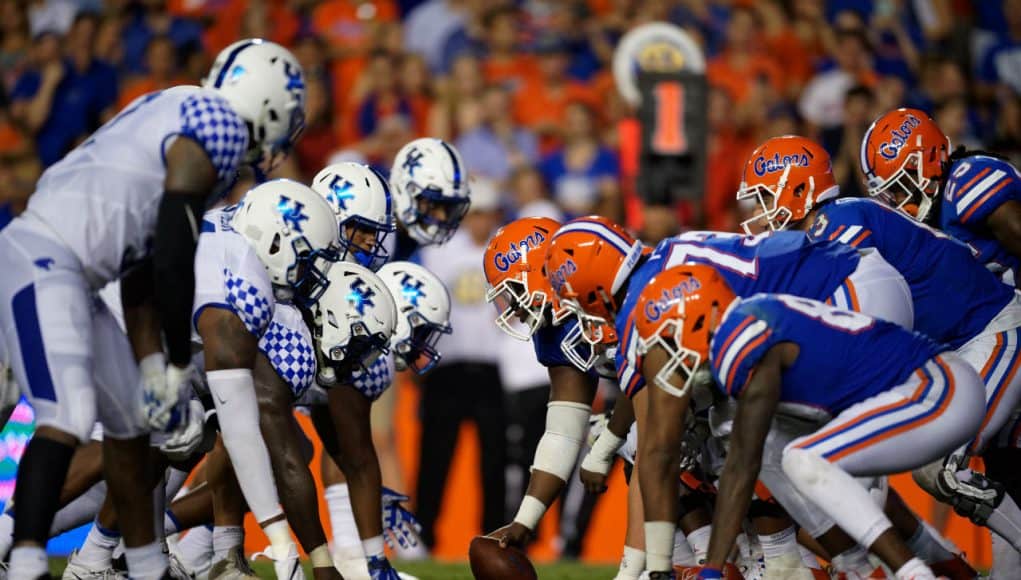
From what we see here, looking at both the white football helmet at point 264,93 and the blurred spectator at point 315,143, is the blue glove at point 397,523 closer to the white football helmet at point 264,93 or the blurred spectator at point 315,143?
the white football helmet at point 264,93

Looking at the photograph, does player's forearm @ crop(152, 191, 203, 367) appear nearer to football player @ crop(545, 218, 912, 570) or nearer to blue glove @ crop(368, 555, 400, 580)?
football player @ crop(545, 218, 912, 570)

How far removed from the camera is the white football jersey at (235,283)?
17.9 ft

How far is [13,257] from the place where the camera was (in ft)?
16.0

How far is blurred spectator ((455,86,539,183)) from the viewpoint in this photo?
11.6 metres

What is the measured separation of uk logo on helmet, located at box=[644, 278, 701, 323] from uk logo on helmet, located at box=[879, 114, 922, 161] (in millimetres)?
2127

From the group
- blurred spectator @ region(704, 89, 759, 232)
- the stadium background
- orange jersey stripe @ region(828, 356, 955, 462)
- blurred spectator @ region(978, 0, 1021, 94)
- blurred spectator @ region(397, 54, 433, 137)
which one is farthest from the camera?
blurred spectator @ region(978, 0, 1021, 94)

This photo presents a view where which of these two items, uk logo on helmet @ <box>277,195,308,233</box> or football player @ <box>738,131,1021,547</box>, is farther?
football player @ <box>738,131,1021,547</box>

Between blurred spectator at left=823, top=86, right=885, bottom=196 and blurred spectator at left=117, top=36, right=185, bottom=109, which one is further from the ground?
blurred spectator at left=823, top=86, right=885, bottom=196

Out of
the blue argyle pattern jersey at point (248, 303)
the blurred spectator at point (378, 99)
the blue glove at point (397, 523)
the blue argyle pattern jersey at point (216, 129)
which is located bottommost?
the blue glove at point (397, 523)

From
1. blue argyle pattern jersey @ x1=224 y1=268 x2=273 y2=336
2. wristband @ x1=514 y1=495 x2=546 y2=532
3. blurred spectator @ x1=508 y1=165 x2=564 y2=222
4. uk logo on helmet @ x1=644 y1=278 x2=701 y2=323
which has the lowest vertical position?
wristband @ x1=514 y1=495 x2=546 y2=532

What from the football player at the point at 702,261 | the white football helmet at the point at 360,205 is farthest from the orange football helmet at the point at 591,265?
the white football helmet at the point at 360,205

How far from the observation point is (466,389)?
10.4m

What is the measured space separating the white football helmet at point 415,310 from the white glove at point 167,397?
2054mm

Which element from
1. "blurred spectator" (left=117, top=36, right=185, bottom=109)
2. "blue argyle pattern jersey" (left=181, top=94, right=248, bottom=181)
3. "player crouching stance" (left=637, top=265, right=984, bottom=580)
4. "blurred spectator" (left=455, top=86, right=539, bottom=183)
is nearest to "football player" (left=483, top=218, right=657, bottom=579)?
"player crouching stance" (left=637, top=265, right=984, bottom=580)
